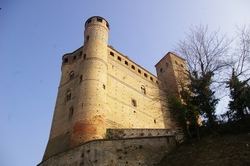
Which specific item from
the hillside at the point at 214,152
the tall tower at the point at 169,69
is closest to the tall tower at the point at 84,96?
the hillside at the point at 214,152

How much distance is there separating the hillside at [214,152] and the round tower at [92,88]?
17.8ft

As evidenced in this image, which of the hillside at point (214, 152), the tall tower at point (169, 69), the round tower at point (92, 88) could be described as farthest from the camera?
the tall tower at point (169, 69)

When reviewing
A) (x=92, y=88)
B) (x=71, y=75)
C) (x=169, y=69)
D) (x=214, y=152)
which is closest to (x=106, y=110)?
(x=92, y=88)

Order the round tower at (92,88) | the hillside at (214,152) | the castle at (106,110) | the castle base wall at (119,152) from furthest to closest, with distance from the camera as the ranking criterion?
the round tower at (92,88) → the castle at (106,110) → the castle base wall at (119,152) → the hillside at (214,152)

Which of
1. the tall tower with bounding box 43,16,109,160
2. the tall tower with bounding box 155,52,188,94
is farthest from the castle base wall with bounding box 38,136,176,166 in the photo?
the tall tower with bounding box 155,52,188,94

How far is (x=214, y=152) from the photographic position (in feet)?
35.1

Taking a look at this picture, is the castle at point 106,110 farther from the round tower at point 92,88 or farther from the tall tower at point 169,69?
the tall tower at point 169,69

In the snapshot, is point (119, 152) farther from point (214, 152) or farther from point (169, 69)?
point (169, 69)

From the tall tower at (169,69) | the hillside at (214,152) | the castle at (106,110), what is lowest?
the hillside at (214,152)

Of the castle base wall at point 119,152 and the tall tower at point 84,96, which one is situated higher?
the tall tower at point 84,96

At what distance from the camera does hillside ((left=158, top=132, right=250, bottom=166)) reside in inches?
374

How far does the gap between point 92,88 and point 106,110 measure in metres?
2.00

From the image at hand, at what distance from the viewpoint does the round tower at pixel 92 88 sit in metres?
15.5

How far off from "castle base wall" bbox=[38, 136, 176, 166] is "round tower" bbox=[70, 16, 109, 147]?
1438 millimetres
